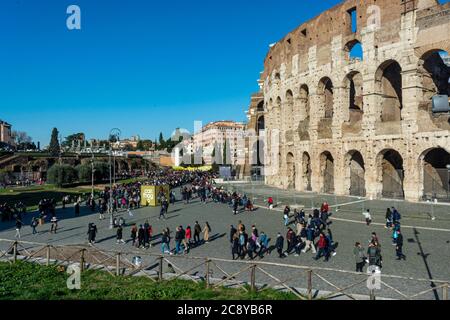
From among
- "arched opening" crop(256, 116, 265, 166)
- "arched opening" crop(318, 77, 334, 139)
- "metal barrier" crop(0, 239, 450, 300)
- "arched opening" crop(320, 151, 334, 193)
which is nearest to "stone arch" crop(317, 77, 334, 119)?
"arched opening" crop(318, 77, 334, 139)

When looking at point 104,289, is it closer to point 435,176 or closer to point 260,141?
point 435,176

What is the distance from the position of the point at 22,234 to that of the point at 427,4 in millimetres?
32641

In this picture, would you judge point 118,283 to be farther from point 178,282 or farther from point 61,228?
point 61,228

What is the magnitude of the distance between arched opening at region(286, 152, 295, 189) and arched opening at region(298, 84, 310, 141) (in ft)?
15.8

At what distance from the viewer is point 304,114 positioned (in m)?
43.3

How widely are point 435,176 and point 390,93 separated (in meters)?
8.62

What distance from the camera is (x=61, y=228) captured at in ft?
75.2

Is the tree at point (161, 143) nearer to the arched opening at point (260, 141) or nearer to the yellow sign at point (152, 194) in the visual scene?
the arched opening at point (260, 141)

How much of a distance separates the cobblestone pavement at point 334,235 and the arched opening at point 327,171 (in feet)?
20.1

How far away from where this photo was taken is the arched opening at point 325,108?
3847 centimetres

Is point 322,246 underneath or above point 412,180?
underneath

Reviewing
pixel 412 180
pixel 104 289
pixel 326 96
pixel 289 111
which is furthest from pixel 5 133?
pixel 104 289

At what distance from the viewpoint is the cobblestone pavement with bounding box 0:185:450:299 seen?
39.5ft
